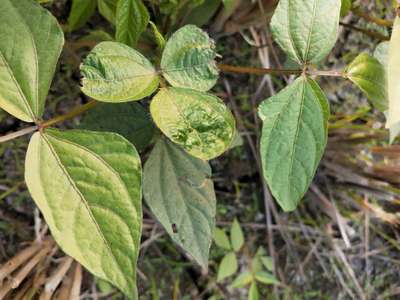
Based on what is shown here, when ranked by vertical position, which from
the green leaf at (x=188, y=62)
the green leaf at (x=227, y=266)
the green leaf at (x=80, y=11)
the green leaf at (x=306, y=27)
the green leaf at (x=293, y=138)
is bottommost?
the green leaf at (x=227, y=266)

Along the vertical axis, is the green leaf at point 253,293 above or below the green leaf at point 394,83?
below

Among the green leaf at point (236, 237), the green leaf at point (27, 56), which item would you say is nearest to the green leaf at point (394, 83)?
the green leaf at point (27, 56)

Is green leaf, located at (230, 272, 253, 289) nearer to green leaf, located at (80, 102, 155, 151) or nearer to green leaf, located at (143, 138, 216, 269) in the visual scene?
green leaf, located at (143, 138, 216, 269)

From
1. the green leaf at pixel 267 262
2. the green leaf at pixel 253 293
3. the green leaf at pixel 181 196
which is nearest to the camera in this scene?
the green leaf at pixel 181 196

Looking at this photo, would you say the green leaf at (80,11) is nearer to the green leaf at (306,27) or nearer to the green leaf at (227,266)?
the green leaf at (306,27)

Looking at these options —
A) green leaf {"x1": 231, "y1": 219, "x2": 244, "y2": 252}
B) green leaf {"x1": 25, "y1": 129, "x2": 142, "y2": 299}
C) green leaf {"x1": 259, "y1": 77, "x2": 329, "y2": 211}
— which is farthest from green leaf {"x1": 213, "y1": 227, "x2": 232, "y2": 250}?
green leaf {"x1": 25, "y1": 129, "x2": 142, "y2": 299}

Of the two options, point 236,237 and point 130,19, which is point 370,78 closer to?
point 130,19
